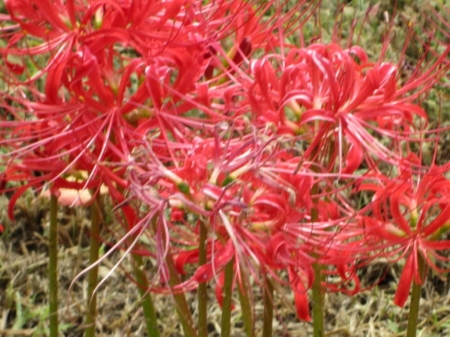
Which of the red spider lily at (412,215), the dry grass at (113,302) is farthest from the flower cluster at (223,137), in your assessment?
the dry grass at (113,302)

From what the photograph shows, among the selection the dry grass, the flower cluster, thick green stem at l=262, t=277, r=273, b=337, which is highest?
the flower cluster

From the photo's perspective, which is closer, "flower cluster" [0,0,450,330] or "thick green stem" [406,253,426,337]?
"flower cluster" [0,0,450,330]

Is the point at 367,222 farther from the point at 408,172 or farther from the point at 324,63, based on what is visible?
the point at 324,63

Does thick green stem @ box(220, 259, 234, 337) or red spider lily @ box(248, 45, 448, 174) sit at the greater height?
red spider lily @ box(248, 45, 448, 174)

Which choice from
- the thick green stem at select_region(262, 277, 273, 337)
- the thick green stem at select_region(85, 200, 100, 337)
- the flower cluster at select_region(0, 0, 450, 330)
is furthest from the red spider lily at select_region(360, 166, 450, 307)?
the thick green stem at select_region(85, 200, 100, 337)

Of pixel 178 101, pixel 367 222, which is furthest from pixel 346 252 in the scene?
pixel 178 101

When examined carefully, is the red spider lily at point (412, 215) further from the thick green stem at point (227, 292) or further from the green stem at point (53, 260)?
the green stem at point (53, 260)

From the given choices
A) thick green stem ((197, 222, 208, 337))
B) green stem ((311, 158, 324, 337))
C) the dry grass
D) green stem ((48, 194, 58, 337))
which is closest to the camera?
thick green stem ((197, 222, 208, 337))

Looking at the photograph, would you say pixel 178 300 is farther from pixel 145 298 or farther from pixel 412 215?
pixel 412 215

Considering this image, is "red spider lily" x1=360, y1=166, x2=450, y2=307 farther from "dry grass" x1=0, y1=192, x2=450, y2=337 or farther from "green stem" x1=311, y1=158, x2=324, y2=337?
"dry grass" x1=0, y1=192, x2=450, y2=337

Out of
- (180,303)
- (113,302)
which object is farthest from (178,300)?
(113,302)

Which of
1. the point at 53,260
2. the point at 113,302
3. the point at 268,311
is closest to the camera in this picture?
the point at 268,311
